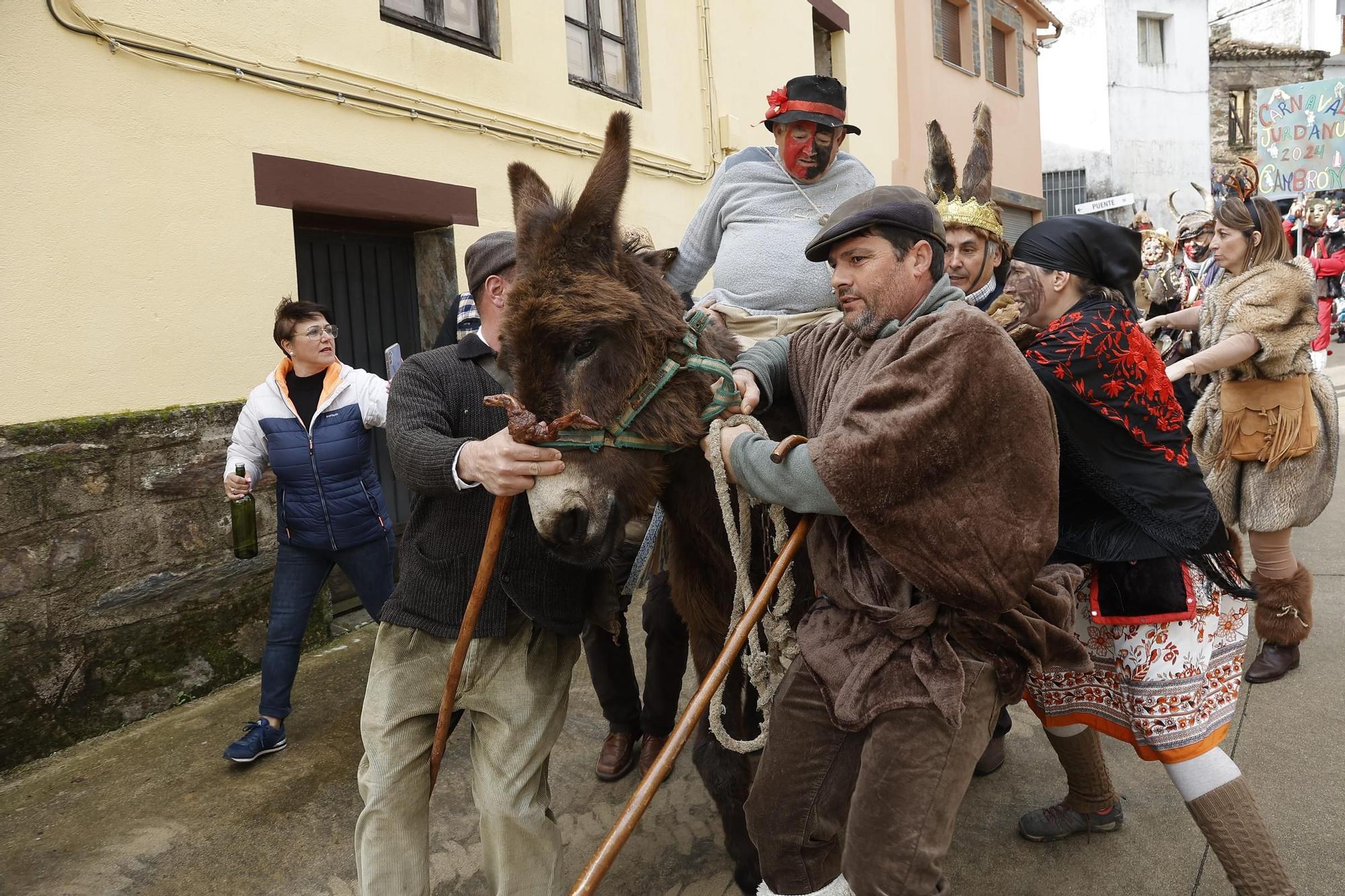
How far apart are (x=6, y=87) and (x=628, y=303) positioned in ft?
11.9

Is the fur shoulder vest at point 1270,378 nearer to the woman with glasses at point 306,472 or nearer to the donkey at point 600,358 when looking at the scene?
the donkey at point 600,358

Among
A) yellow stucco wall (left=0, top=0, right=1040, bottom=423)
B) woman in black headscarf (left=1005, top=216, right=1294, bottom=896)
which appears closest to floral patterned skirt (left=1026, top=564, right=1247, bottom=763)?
woman in black headscarf (left=1005, top=216, right=1294, bottom=896)

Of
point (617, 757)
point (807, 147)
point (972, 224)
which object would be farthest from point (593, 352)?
point (617, 757)

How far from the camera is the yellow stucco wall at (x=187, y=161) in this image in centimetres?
406

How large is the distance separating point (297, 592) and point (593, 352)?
2.73 meters

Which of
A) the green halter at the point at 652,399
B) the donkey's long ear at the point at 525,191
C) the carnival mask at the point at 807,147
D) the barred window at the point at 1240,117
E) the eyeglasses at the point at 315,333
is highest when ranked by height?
the barred window at the point at 1240,117

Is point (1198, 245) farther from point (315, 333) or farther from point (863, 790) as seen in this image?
point (863, 790)

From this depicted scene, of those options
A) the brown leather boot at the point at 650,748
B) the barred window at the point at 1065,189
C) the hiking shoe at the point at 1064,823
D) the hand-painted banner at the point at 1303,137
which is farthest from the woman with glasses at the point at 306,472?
the barred window at the point at 1065,189

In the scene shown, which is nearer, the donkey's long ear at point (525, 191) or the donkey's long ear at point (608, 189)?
the donkey's long ear at point (608, 189)

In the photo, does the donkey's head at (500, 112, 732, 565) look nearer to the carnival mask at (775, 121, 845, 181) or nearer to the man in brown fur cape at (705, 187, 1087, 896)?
the man in brown fur cape at (705, 187, 1087, 896)

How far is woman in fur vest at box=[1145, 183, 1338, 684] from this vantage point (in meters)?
4.05

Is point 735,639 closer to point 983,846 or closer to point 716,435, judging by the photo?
point 716,435

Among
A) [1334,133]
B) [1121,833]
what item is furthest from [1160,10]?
[1121,833]

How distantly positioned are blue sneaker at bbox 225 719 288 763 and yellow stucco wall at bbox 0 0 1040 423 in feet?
5.85
